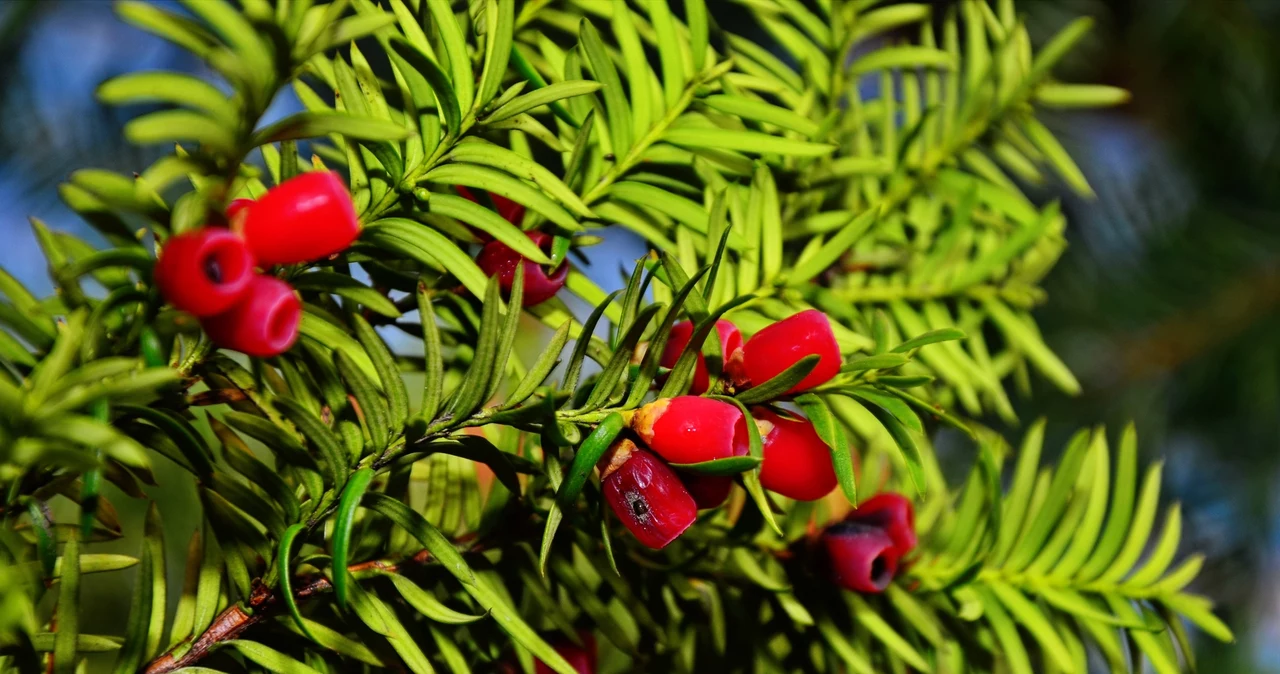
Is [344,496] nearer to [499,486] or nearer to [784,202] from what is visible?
[499,486]

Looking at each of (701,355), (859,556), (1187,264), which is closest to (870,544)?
(859,556)

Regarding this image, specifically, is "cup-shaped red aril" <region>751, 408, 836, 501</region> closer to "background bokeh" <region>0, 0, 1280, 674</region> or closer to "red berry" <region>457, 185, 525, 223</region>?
"red berry" <region>457, 185, 525, 223</region>

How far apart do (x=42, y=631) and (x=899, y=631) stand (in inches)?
13.2

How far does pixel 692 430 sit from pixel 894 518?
0.16 metres

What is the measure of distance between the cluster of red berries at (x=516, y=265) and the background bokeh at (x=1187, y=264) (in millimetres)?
761

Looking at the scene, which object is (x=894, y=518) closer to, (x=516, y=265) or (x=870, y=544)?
(x=870, y=544)

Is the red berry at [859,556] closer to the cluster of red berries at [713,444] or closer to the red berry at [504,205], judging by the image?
the cluster of red berries at [713,444]

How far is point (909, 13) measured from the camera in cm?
55

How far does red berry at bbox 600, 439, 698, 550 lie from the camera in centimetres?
30

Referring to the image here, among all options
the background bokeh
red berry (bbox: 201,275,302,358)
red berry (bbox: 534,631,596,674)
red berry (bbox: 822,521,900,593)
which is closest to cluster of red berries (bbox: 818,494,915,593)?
red berry (bbox: 822,521,900,593)

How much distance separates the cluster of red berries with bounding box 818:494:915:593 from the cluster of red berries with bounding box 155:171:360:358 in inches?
9.2

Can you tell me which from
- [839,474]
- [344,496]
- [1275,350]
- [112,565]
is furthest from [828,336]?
[1275,350]

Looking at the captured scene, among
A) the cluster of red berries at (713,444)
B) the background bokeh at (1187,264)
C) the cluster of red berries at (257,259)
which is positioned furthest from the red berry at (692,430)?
the background bokeh at (1187,264)

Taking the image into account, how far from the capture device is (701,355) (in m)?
0.33
